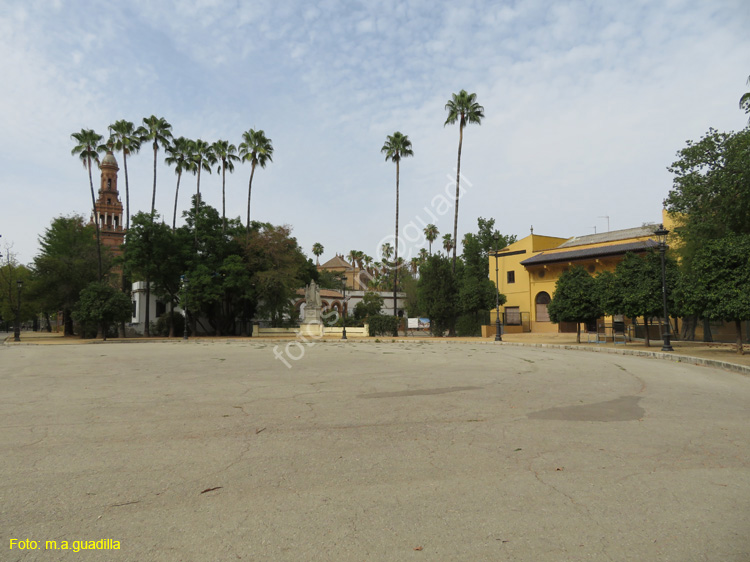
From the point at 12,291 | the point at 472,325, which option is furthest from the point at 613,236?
the point at 12,291

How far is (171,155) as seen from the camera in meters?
44.8

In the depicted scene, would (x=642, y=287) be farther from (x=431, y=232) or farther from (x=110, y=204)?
(x=110, y=204)

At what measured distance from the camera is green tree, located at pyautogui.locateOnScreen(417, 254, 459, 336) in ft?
134

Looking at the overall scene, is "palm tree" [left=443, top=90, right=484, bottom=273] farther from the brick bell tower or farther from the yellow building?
the brick bell tower

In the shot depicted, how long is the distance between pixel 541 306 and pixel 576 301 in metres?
21.4

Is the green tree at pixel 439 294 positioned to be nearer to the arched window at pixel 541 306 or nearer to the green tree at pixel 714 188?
the arched window at pixel 541 306

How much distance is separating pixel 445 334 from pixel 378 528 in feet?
130

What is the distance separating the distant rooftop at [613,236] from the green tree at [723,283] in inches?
968

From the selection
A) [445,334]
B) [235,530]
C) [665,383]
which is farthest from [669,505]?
[445,334]

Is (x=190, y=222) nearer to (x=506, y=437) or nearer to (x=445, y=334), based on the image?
(x=445, y=334)

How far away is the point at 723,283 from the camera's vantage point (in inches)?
729

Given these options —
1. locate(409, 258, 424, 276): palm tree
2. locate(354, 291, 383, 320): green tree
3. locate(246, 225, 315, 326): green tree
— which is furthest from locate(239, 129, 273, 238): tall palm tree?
locate(409, 258, 424, 276): palm tree

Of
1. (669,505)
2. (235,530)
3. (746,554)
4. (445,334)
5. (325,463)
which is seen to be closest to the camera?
(746,554)

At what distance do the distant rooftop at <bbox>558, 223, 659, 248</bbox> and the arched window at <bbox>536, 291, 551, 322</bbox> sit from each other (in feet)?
18.6
